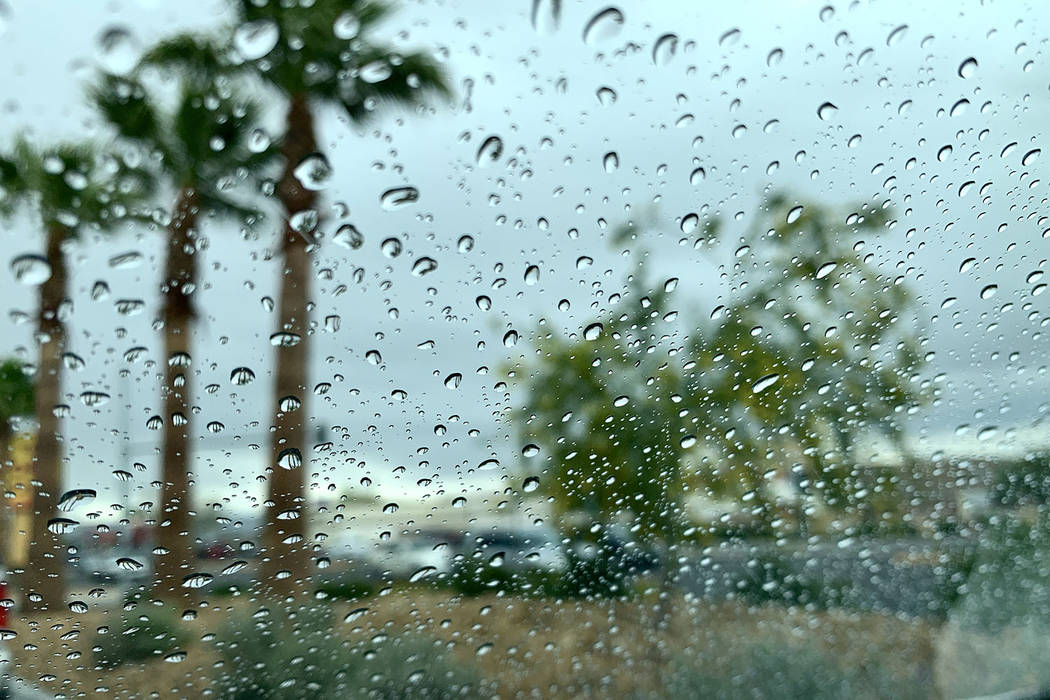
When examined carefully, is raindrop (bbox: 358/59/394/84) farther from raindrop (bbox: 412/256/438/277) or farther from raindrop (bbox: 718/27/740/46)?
raindrop (bbox: 718/27/740/46)

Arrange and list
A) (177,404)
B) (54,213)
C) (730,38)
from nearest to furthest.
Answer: (54,213), (177,404), (730,38)

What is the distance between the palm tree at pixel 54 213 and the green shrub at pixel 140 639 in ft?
1.18

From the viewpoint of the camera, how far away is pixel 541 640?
2.82 meters

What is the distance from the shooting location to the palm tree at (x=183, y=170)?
1968mm

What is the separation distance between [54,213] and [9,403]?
41 centimetres

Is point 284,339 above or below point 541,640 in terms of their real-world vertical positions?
above

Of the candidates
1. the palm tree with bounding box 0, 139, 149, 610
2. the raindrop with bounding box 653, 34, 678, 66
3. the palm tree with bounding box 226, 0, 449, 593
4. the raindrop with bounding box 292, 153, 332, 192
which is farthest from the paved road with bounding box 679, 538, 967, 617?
the palm tree with bounding box 0, 139, 149, 610

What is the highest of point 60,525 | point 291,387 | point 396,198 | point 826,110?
point 826,110

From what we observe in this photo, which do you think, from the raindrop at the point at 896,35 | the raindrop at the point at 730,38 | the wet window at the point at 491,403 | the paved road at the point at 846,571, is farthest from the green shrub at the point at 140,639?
the raindrop at the point at 896,35

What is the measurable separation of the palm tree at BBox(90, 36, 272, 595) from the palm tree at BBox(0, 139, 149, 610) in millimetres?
83

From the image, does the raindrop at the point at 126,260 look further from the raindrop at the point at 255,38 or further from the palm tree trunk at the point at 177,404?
the raindrop at the point at 255,38

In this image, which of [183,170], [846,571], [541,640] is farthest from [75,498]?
[846,571]

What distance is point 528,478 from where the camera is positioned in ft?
8.70

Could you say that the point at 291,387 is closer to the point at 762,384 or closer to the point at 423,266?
the point at 423,266
